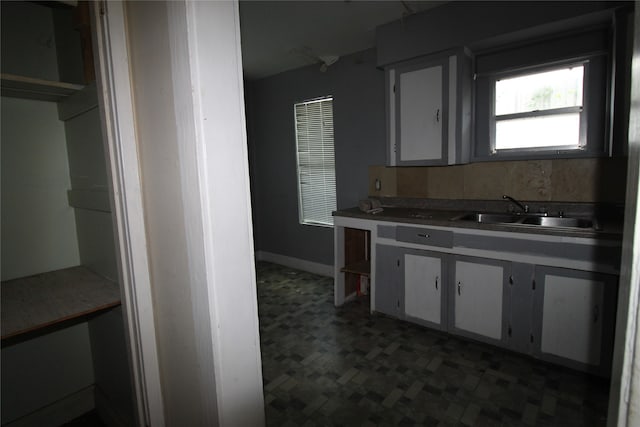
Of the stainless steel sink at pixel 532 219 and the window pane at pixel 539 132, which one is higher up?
the window pane at pixel 539 132

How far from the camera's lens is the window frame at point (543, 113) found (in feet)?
7.75

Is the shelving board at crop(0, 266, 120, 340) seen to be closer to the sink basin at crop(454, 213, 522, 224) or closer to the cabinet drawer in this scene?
the cabinet drawer

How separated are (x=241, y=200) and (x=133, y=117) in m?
0.54

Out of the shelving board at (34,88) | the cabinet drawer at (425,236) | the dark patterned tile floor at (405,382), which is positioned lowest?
the dark patterned tile floor at (405,382)

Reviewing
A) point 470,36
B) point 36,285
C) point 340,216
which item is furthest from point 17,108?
point 470,36

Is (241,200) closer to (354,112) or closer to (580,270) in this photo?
(580,270)

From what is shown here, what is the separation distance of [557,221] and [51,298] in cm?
312

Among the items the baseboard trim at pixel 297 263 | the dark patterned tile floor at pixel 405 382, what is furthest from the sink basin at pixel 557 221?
the baseboard trim at pixel 297 263

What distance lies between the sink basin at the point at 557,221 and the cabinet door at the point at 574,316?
0.49 metres

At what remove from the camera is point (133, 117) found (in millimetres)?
1161

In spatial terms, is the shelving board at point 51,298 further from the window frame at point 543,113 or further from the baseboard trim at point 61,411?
the window frame at point 543,113

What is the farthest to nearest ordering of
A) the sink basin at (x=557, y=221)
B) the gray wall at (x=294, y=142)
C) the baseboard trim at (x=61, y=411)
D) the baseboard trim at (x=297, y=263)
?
the baseboard trim at (x=297, y=263) < the gray wall at (x=294, y=142) < the sink basin at (x=557, y=221) < the baseboard trim at (x=61, y=411)

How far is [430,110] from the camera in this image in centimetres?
278

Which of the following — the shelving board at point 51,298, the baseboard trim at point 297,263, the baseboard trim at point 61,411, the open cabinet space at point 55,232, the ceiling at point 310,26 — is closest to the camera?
the shelving board at point 51,298
